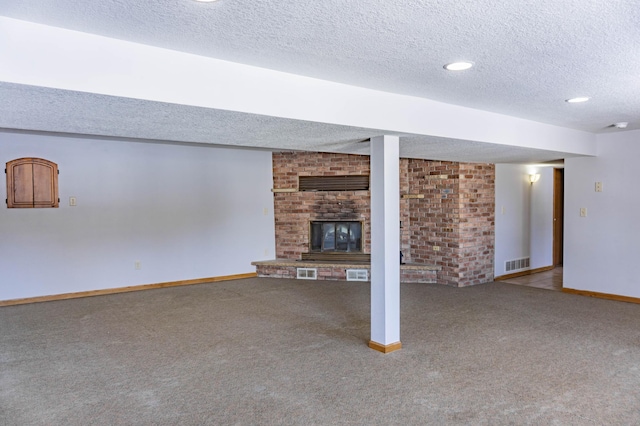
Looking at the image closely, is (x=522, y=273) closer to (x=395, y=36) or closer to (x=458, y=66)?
(x=458, y=66)

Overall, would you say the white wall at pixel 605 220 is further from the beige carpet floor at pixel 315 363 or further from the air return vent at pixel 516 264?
the air return vent at pixel 516 264

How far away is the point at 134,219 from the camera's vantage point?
6113 mm

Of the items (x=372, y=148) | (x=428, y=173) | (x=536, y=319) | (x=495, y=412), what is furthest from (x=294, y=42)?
(x=428, y=173)

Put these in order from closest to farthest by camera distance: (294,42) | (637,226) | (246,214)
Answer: (294,42) → (637,226) → (246,214)

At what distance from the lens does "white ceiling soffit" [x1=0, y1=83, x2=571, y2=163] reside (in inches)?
87.9

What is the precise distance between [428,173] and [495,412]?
4258 millimetres

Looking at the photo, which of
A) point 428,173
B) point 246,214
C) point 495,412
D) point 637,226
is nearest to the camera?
point 495,412

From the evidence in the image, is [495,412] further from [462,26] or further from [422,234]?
[422,234]

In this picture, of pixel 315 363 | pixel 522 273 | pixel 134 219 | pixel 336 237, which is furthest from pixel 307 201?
pixel 315 363

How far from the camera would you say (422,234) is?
21.6ft

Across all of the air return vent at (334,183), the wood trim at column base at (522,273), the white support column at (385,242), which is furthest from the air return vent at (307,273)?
the white support column at (385,242)

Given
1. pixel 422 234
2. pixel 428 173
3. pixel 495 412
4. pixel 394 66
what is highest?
pixel 394 66

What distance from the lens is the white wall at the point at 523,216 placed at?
6723mm

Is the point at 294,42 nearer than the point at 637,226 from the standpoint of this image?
Yes
